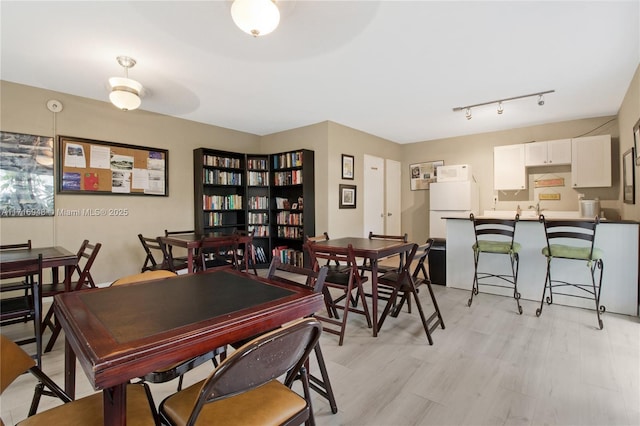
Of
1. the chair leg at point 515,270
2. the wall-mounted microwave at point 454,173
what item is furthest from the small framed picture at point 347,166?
the chair leg at point 515,270

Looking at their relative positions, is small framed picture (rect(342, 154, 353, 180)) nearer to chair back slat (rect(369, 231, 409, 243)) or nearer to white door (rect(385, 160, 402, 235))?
white door (rect(385, 160, 402, 235))

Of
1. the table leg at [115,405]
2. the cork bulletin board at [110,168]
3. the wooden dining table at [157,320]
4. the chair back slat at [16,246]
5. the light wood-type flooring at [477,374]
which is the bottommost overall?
the light wood-type flooring at [477,374]

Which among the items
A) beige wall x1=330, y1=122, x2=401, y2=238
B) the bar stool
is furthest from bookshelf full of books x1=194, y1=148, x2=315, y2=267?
the bar stool

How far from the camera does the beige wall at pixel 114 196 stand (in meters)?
3.49

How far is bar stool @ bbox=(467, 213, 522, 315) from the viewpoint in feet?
11.0

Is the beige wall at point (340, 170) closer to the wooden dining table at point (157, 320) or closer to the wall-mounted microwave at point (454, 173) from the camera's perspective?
the wall-mounted microwave at point (454, 173)

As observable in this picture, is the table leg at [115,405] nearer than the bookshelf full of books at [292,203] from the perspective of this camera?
Yes

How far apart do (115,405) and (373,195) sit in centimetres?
560

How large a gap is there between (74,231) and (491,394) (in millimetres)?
4796

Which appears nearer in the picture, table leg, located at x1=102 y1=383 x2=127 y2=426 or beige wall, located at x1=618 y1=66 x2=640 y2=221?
table leg, located at x1=102 y1=383 x2=127 y2=426

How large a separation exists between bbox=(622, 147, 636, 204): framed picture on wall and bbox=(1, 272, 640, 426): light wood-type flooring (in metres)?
1.65

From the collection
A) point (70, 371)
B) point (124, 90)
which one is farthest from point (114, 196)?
point (70, 371)

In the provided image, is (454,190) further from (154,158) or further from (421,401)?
(154,158)

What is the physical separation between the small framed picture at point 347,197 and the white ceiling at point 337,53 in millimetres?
1465
